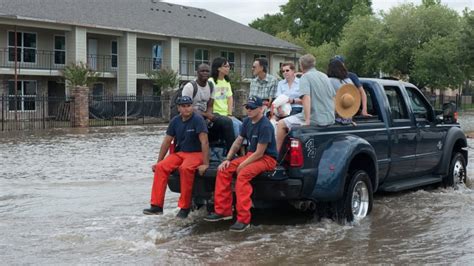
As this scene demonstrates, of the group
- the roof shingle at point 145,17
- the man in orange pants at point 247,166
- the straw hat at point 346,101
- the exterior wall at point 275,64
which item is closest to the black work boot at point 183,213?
the man in orange pants at point 247,166

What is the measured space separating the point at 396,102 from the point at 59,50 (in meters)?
30.4

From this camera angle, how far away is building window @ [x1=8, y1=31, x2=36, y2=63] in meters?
34.5

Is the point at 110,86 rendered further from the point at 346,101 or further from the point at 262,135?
the point at 262,135

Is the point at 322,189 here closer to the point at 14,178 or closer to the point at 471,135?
the point at 14,178

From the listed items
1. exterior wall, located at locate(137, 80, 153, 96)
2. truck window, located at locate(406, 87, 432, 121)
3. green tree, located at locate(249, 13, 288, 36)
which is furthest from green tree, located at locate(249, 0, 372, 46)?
truck window, located at locate(406, 87, 432, 121)

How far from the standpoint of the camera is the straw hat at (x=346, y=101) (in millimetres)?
8211

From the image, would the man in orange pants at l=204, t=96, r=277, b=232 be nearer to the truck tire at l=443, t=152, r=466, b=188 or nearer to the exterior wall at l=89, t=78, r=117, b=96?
the truck tire at l=443, t=152, r=466, b=188

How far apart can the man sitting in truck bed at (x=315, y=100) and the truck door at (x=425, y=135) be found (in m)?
2.17

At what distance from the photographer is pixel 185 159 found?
7652mm

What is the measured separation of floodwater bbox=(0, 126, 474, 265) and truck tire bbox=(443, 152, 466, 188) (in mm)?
147

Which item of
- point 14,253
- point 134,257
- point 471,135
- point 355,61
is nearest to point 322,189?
point 134,257

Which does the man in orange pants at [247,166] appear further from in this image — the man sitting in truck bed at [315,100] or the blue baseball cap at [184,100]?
the blue baseball cap at [184,100]

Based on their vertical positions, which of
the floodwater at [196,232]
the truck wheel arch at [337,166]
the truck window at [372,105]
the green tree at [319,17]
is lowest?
the floodwater at [196,232]

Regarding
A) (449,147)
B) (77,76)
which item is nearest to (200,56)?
(77,76)
